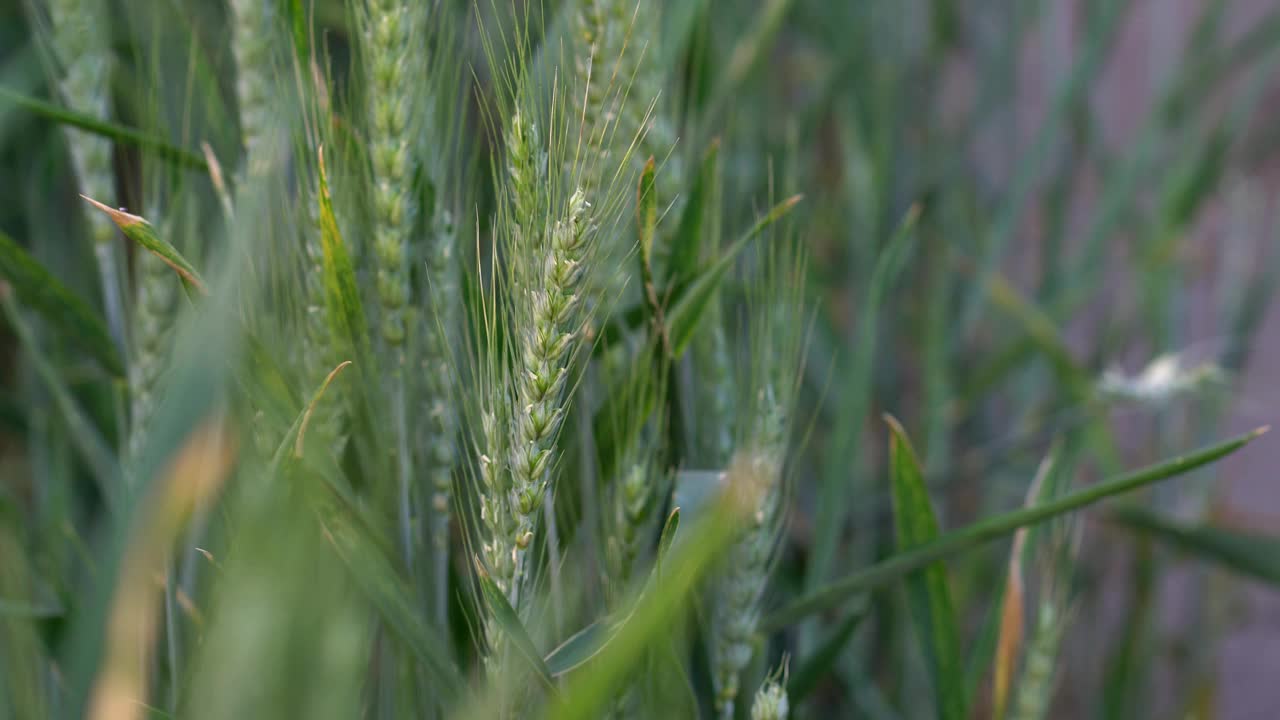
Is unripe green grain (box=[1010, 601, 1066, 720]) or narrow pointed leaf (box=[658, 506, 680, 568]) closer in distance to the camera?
narrow pointed leaf (box=[658, 506, 680, 568])

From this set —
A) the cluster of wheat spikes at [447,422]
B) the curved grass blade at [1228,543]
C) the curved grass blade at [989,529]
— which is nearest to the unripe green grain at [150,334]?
the cluster of wheat spikes at [447,422]

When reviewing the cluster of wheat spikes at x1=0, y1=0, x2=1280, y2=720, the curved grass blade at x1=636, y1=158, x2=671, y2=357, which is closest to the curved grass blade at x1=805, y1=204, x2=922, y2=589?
the cluster of wheat spikes at x1=0, y1=0, x2=1280, y2=720

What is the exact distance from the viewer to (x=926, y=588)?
0.33 meters

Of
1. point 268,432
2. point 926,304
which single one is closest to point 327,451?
point 268,432

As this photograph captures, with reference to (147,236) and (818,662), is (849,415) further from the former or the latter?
(147,236)

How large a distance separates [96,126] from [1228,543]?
1.54 ft

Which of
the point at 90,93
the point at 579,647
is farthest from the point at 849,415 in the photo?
the point at 90,93

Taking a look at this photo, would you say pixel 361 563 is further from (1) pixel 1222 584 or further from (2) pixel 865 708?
(1) pixel 1222 584

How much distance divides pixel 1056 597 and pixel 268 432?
27cm

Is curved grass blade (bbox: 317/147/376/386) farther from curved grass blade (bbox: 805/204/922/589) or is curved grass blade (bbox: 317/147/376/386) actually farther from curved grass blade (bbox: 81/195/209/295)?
curved grass blade (bbox: 805/204/922/589)

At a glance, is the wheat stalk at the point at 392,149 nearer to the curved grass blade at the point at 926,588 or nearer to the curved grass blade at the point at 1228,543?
the curved grass blade at the point at 926,588

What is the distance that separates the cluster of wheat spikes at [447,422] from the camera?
219mm

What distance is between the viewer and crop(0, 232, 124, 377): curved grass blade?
0.31 m

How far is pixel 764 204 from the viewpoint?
586 mm
